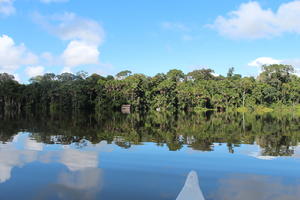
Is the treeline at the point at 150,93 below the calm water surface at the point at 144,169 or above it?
above

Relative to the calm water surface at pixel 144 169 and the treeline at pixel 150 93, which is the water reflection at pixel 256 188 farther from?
the treeline at pixel 150 93

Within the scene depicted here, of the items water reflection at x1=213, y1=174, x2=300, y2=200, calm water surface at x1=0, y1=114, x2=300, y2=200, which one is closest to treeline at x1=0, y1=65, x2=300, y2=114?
calm water surface at x1=0, y1=114, x2=300, y2=200

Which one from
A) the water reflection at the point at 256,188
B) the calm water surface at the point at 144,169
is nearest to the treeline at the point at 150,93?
the calm water surface at the point at 144,169

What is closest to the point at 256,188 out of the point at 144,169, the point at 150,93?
the point at 144,169

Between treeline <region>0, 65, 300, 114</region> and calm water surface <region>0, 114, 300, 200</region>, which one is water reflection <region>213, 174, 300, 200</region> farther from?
treeline <region>0, 65, 300, 114</region>

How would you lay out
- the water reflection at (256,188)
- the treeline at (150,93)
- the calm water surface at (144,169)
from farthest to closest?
the treeline at (150,93), the calm water surface at (144,169), the water reflection at (256,188)

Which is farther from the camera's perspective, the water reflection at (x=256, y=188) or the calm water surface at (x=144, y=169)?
the calm water surface at (x=144, y=169)

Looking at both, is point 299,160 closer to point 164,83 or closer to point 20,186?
point 20,186

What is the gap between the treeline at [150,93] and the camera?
192ft

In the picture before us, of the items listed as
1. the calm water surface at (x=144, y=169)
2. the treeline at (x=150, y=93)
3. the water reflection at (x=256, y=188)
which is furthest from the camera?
the treeline at (x=150, y=93)

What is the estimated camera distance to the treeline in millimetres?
58656

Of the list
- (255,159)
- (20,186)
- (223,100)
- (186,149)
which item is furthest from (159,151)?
(223,100)

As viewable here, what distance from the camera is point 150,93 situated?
195 ft

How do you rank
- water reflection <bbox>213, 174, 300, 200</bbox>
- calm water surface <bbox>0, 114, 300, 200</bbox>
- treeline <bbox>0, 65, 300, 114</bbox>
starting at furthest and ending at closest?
1. treeline <bbox>0, 65, 300, 114</bbox>
2. calm water surface <bbox>0, 114, 300, 200</bbox>
3. water reflection <bbox>213, 174, 300, 200</bbox>
